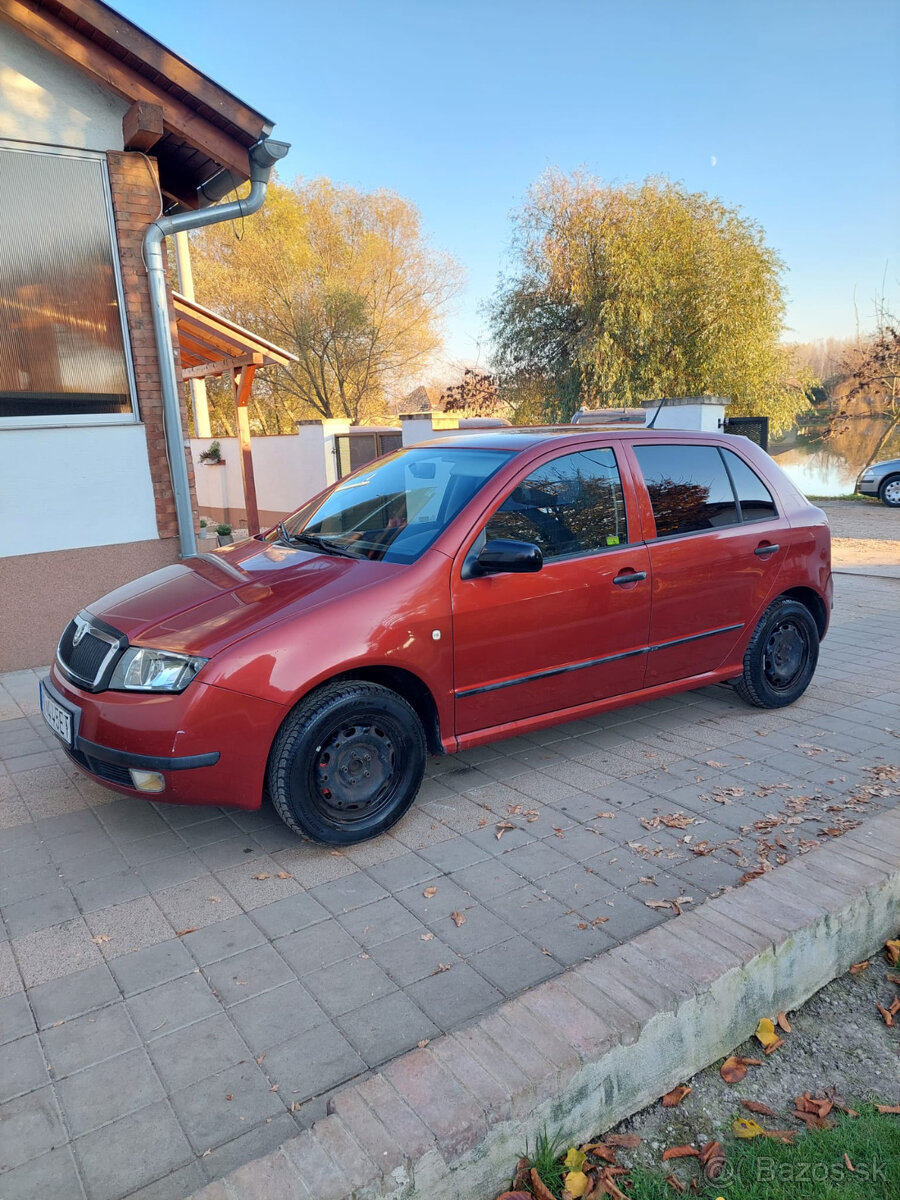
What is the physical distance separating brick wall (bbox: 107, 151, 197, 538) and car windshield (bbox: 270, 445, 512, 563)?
2.74 m

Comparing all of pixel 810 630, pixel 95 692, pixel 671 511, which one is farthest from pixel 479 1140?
pixel 810 630

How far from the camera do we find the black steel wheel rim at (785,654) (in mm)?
5102

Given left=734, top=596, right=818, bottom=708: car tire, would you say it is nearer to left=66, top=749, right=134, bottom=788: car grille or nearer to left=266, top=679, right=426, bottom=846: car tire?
left=266, top=679, right=426, bottom=846: car tire

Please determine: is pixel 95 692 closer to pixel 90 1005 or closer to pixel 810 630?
pixel 90 1005

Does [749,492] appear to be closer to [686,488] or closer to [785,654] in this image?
[686,488]

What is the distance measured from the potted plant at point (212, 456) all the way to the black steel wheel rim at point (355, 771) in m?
15.7

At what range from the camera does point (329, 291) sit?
24578 millimetres

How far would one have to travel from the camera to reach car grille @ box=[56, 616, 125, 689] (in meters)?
3.40

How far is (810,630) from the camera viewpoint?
17.2ft

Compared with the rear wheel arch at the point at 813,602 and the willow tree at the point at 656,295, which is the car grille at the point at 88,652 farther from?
the willow tree at the point at 656,295

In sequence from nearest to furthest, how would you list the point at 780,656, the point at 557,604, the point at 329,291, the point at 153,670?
the point at 153,670 < the point at 557,604 < the point at 780,656 < the point at 329,291

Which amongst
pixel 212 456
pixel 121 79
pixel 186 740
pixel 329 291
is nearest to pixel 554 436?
pixel 186 740

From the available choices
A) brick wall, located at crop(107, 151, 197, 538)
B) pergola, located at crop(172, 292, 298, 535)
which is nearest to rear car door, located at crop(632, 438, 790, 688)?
brick wall, located at crop(107, 151, 197, 538)

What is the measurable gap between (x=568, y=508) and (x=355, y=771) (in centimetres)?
169
